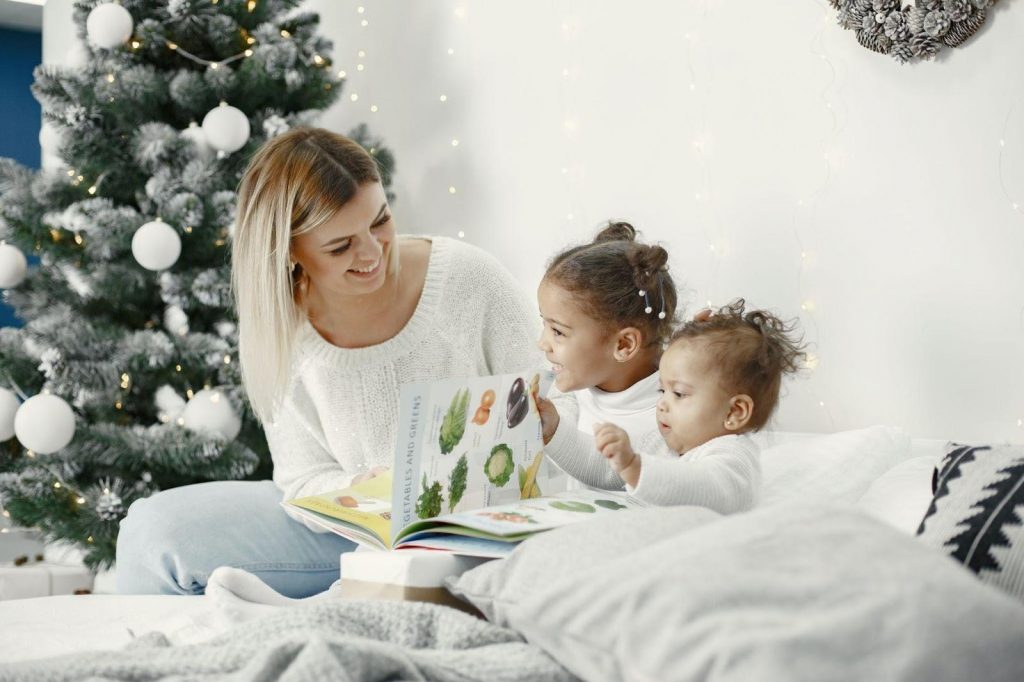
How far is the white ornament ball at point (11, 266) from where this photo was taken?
100.0 inches

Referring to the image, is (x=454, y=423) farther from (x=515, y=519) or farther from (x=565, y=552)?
(x=565, y=552)

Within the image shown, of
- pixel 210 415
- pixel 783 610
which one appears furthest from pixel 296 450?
pixel 783 610

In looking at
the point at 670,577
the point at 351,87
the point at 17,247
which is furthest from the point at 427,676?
the point at 351,87

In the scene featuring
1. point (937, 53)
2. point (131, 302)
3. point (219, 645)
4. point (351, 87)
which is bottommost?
point (219, 645)

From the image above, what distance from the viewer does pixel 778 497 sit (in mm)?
1299

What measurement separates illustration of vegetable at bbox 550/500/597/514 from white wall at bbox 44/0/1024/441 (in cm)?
69

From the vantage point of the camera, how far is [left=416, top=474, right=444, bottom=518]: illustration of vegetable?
1110 millimetres

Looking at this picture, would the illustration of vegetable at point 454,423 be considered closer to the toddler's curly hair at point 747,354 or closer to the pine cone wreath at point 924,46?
the toddler's curly hair at point 747,354

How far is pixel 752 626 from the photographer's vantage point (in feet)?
2.04

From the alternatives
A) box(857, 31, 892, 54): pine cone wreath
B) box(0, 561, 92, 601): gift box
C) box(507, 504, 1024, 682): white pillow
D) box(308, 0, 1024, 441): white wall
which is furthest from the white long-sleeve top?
box(0, 561, 92, 601): gift box

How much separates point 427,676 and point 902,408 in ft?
3.62

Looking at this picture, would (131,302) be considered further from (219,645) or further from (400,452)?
(219,645)

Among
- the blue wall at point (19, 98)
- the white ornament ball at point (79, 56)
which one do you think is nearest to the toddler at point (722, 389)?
the white ornament ball at point (79, 56)

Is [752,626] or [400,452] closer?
[752,626]
